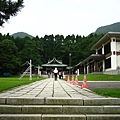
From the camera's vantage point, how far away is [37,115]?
13.0ft

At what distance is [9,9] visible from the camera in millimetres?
7262

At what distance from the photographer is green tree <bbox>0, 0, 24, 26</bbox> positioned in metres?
7.13

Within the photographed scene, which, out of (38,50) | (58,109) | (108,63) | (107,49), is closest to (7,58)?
(38,50)

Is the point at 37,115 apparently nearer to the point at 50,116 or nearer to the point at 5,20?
the point at 50,116

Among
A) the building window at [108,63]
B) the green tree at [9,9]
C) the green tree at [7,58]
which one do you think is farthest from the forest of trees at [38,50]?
the building window at [108,63]

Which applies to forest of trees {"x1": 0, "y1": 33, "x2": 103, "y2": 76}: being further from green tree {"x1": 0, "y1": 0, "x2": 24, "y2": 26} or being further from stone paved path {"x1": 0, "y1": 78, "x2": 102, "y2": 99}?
stone paved path {"x1": 0, "y1": 78, "x2": 102, "y2": 99}

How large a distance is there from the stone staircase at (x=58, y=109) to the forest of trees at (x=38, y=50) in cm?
1984

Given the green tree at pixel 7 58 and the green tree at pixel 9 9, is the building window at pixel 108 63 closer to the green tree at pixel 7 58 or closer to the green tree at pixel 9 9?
the green tree at pixel 7 58

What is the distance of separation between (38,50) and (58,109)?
58.3m

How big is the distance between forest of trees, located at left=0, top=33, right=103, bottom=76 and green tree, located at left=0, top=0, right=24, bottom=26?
16234 millimetres

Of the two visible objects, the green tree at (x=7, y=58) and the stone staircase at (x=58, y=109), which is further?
the green tree at (x=7, y=58)

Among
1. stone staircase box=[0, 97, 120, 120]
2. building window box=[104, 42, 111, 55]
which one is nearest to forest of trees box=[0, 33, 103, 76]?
building window box=[104, 42, 111, 55]

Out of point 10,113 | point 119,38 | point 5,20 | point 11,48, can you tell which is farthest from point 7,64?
point 10,113

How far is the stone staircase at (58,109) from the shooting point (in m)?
3.92
